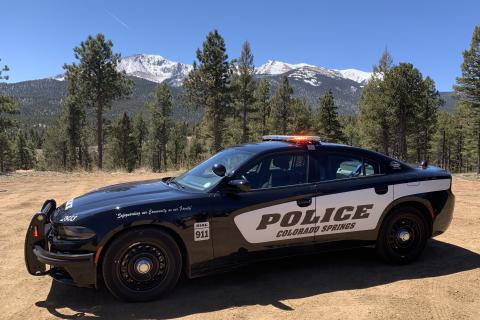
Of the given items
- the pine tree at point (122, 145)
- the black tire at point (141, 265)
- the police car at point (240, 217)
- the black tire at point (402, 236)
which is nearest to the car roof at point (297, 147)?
the police car at point (240, 217)

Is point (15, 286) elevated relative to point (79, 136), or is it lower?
lower

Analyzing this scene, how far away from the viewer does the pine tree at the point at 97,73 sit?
101 feet

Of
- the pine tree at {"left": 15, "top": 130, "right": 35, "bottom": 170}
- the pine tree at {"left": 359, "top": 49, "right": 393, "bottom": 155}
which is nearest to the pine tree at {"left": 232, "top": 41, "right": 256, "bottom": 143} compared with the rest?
the pine tree at {"left": 359, "top": 49, "right": 393, "bottom": 155}

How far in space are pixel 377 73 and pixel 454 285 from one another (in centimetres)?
4325

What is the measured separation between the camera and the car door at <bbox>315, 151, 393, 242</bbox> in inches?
194

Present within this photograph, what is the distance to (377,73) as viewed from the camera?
148 ft

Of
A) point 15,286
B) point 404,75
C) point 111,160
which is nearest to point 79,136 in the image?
point 111,160

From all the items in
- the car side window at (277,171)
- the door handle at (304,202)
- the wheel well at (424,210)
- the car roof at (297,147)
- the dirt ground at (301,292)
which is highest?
the car roof at (297,147)

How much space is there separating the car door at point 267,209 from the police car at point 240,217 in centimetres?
1

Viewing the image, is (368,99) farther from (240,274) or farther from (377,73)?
(240,274)

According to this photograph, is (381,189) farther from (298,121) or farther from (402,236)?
(298,121)

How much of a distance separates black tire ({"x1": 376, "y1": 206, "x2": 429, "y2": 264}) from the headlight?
3.35 meters

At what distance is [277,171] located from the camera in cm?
492

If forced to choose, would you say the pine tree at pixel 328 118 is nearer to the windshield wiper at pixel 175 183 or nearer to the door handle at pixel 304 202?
the windshield wiper at pixel 175 183
